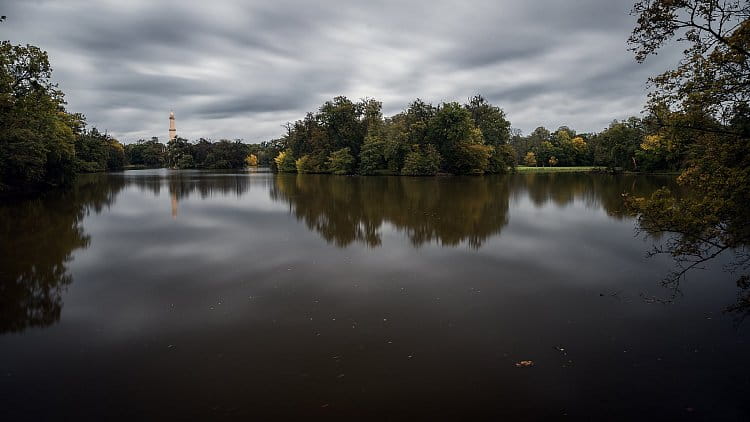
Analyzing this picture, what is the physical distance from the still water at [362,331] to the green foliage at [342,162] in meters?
56.2

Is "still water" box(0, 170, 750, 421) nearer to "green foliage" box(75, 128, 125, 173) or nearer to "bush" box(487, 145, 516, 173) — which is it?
"green foliage" box(75, 128, 125, 173)

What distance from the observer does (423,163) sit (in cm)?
5859

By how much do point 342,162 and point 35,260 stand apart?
59464 mm

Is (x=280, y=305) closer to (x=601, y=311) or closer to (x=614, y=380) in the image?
(x=614, y=380)

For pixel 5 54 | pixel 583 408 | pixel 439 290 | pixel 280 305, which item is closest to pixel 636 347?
pixel 583 408

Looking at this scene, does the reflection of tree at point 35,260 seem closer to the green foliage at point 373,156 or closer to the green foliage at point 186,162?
the green foliage at point 373,156

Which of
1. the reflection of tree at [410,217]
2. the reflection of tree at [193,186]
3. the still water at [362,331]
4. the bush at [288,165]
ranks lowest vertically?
the still water at [362,331]

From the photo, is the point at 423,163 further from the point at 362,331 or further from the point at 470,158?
the point at 362,331

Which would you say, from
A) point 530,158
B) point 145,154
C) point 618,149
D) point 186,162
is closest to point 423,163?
point 618,149

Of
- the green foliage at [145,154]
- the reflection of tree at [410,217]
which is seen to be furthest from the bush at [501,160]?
the green foliage at [145,154]

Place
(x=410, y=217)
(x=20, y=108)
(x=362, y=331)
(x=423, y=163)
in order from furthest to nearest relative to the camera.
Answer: (x=423, y=163)
(x=20, y=108)
(x=410, y=217)
(x=362, y=331)

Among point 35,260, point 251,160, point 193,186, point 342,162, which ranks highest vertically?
point 251,160

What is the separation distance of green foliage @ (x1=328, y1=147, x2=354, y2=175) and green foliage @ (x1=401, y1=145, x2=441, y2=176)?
1274 centimetres

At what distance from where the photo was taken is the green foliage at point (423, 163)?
192 ft
